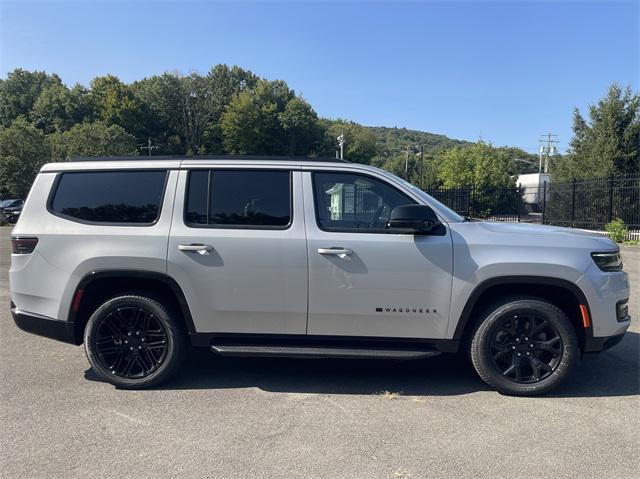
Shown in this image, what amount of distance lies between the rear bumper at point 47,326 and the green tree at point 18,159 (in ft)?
112

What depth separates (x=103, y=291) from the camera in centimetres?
445

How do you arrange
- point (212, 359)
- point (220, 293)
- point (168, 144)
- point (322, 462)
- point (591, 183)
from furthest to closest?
point (168, 144)
point (591, 183)
point (212, 359)
point (220, 293)
point (322, 462)

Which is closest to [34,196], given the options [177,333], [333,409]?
[177,333]

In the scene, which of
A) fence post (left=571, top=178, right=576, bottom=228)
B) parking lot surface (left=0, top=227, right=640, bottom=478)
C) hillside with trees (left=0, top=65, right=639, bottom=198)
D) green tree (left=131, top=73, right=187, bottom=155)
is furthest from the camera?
green tree (left=131, top=73, right=187, bottom=155)

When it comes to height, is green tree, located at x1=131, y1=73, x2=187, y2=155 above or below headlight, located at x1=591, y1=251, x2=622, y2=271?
above

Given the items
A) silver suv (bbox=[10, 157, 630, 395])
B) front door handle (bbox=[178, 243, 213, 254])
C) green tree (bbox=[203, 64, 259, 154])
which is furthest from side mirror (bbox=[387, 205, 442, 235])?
green tree (bbox=[203, 64, 259, 154])

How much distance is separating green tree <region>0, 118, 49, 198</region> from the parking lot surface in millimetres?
34164

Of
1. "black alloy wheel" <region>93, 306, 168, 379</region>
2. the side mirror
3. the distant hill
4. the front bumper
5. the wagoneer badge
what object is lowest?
"black alloy wheel" <region>93, 306, 168, 379</region>

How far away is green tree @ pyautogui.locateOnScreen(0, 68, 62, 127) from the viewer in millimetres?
76000

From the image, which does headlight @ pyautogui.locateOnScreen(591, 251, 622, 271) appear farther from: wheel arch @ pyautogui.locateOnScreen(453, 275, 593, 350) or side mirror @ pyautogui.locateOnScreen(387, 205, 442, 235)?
side mirror @ pyautogui.locateOnScreen(387, 205, 442, 235)

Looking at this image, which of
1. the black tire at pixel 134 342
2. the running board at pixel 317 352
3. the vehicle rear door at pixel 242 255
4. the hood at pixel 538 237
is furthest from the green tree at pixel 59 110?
the hood at pixel 538 237

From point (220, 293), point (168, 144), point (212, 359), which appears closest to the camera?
point (220, 293)

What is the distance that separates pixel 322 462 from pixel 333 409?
0.79m

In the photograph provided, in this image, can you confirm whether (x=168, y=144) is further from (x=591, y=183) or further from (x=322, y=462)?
(x=322, y=462)
